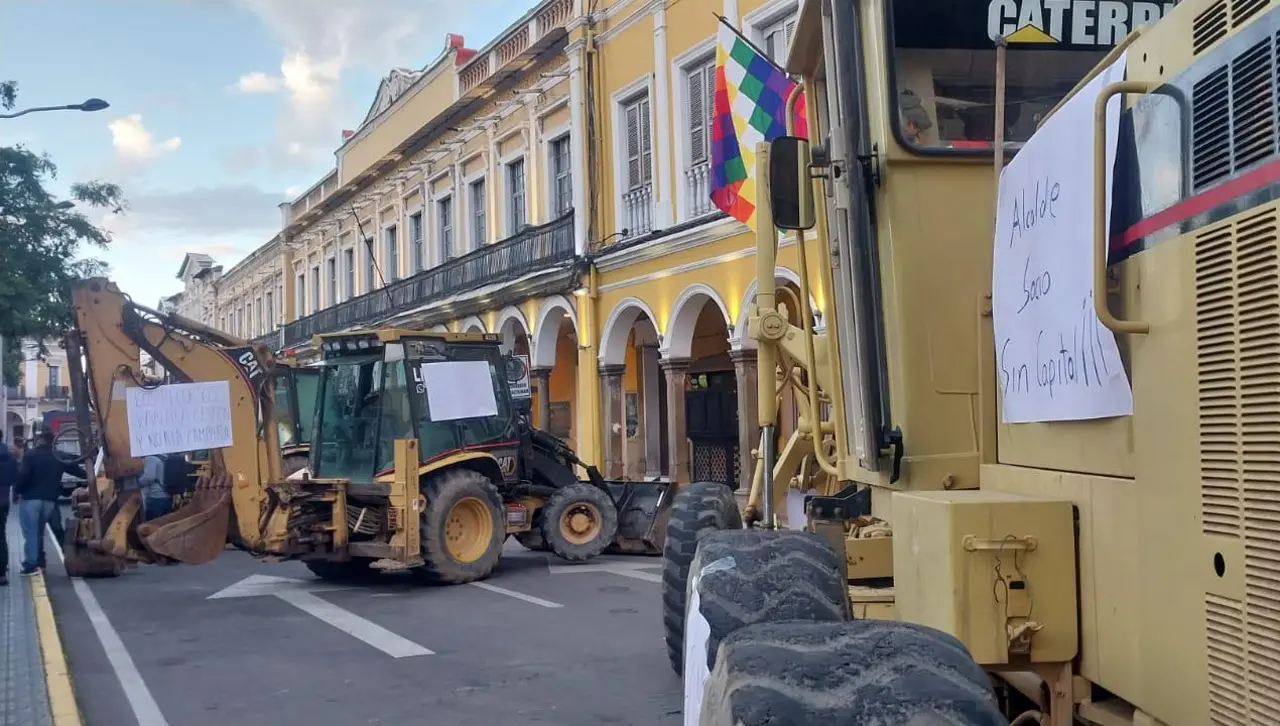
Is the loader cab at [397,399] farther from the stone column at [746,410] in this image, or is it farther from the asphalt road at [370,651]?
the stone column at [746,410]

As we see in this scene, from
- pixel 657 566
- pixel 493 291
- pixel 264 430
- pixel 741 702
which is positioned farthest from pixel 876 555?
pixel 493 291

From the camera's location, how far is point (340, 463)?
1270cm

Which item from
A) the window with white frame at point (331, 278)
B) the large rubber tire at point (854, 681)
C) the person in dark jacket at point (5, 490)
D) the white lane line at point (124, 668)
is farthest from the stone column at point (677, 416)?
the window with white frame at point (331, 278)

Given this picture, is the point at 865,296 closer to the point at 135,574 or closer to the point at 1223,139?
the point at 1223,139

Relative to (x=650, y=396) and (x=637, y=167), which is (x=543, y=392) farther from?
(x=637, y=167)

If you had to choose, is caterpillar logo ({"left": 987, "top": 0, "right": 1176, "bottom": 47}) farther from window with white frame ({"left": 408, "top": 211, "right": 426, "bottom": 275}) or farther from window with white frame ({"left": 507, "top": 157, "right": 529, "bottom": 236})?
window with white frame ({"left": 408, "top": 211, "right": 426, "bottom": 275})

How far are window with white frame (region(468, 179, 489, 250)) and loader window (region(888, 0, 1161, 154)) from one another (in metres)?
23.4

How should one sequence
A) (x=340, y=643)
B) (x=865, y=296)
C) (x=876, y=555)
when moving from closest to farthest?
(x=865, y=296), (x=876, y=555), (x=340, y=643)

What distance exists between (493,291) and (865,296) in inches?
848

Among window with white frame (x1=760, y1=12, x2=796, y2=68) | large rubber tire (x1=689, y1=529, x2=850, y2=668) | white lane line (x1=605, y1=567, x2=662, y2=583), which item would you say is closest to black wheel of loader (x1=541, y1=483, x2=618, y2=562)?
white lane line (x1=605, y1=567, x2=662, y2=583)

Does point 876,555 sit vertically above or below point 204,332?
below

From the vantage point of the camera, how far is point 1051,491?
266 centimetres

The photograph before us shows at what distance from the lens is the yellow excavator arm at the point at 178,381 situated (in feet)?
35.9

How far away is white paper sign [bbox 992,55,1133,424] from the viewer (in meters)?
2.30
